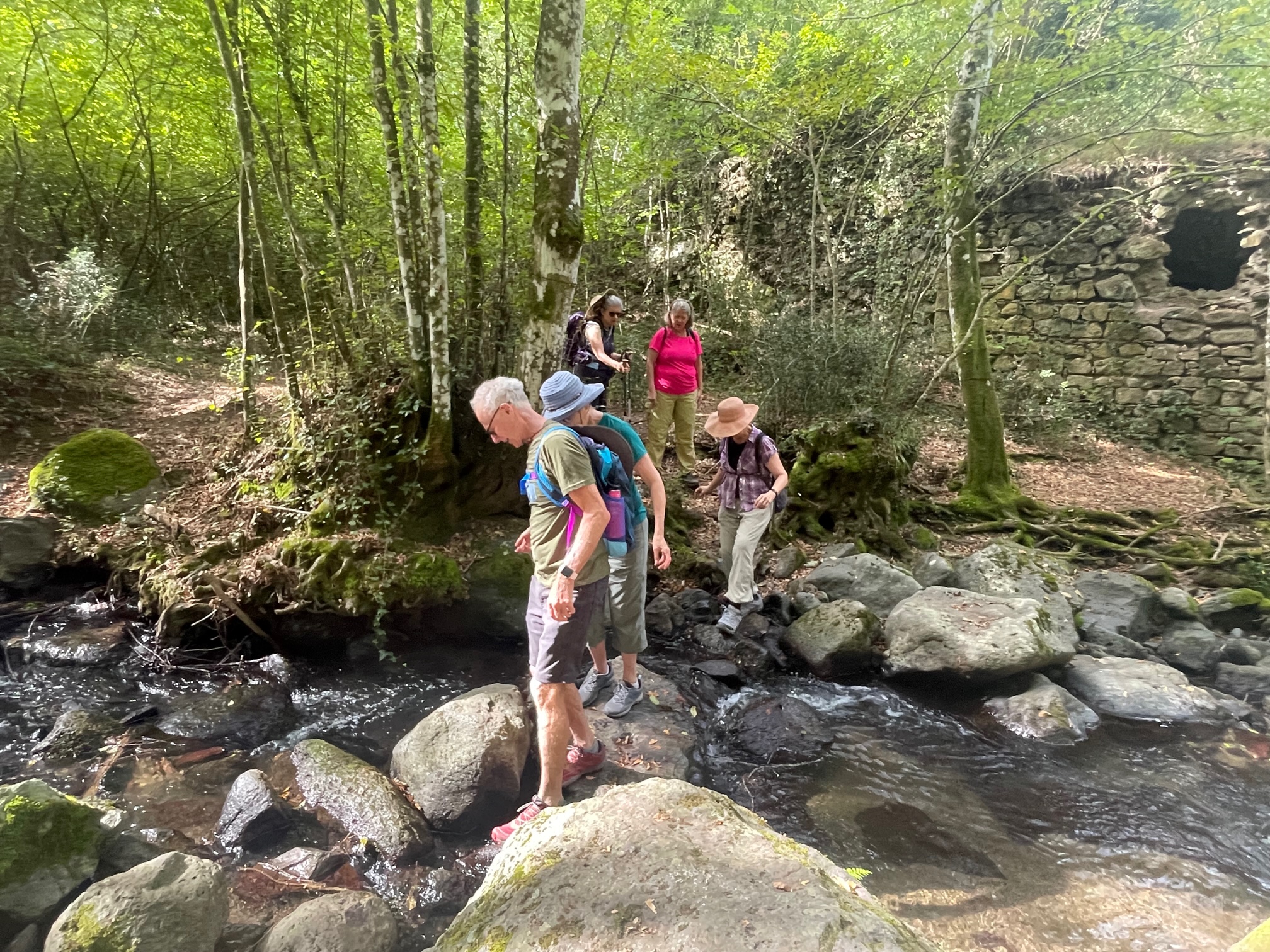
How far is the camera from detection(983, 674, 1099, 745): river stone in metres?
4.36

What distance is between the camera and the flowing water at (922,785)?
3.00 metres

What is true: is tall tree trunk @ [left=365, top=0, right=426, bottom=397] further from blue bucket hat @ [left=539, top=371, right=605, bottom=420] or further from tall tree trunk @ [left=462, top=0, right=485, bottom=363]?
blue bucket hat @ [left=539, top=371, right=605, bottom=420]

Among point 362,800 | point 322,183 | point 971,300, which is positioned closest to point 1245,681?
point 971,300

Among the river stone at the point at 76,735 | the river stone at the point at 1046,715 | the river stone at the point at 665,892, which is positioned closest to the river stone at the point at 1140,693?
the river stone at the point at 1046,715

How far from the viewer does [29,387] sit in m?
7.96

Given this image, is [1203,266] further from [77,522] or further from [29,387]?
[29,387]

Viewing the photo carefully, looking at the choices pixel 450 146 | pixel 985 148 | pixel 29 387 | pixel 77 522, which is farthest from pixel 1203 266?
pixel 29 387

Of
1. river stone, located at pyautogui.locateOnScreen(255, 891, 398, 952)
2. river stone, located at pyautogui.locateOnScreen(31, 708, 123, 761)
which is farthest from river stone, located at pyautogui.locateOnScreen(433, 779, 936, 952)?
river stone, located at pyautogui.locateOnScreen(31, 708, 123, 761)

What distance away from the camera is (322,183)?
554 centimetres

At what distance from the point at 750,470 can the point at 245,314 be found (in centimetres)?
547

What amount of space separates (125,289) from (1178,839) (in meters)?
13.6

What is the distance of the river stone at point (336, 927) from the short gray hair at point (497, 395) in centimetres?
220

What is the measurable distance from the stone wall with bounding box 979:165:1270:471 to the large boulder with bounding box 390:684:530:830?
10054mm

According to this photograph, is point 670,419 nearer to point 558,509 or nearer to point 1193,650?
point 558,509
